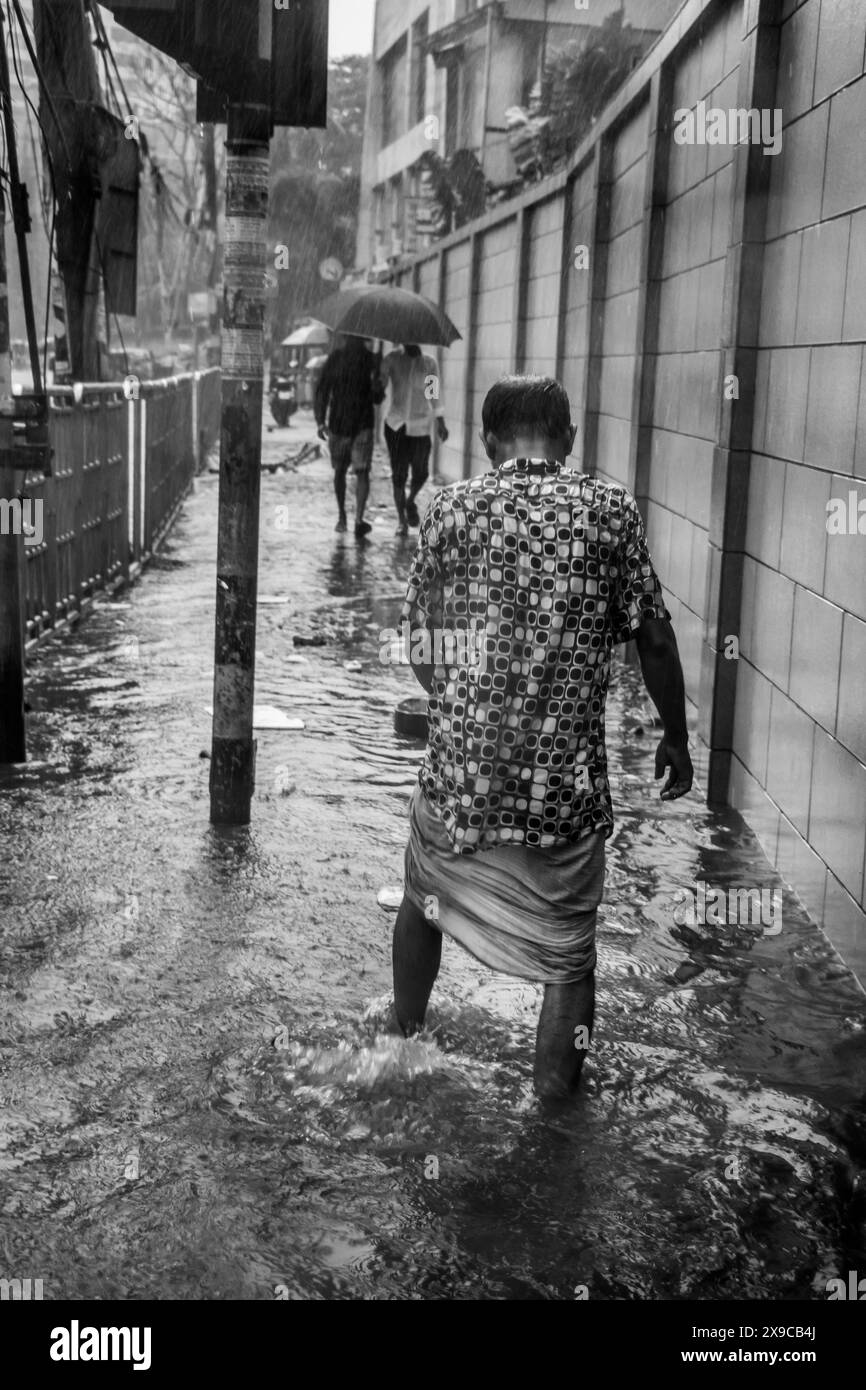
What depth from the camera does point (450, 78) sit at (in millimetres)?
33219

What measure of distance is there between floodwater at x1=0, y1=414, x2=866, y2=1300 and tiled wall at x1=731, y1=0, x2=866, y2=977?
283mm

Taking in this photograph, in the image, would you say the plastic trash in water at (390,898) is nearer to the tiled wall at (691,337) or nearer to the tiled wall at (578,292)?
the tiled wall at (691,337)

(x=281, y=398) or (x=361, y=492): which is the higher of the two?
(x=281, y=398)

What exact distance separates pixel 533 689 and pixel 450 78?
32.1 metres

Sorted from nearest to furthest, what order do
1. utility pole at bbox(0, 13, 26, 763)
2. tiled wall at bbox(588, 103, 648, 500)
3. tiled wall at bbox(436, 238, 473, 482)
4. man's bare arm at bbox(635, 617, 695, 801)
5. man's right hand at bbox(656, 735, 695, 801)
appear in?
man's bare arm at bbox(635, 617, 695, 801) < man's right hand at bbox(656, 735, 695, 801) < utility pole at bbox(0, 13, 26, 763) < tiled wall at bbox(588, 103, 648, 500) < tiled wall at bbox(436, 238, 473, 482)

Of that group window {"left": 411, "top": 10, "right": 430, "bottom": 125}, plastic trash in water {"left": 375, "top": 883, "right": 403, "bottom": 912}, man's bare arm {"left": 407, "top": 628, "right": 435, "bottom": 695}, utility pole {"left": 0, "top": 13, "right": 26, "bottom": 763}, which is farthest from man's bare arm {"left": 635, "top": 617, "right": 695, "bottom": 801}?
window {"left": 411, "top": 10, "right": 430, "bottom": 125}

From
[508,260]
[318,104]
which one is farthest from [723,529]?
[508,260]

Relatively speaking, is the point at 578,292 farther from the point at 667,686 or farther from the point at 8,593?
the point at 667,686

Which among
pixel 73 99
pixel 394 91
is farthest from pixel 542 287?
pixel 394 91

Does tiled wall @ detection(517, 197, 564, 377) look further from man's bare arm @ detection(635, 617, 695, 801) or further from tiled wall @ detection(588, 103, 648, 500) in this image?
man's bare arm @ detection(635, 617, 695, 801)

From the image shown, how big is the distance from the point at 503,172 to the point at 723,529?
22851 millimetres

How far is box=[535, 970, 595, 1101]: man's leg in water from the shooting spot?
3.76 metres

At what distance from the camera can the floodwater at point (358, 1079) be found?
3178 mm

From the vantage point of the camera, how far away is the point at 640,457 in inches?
371
